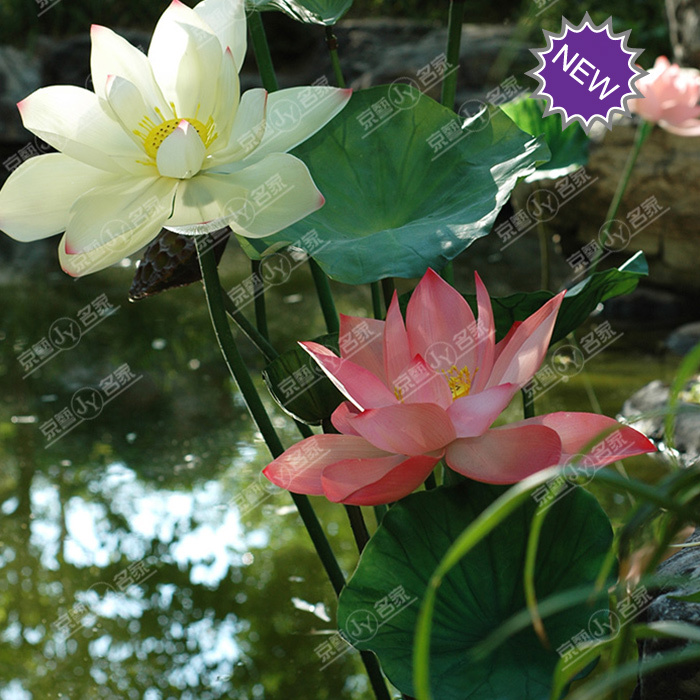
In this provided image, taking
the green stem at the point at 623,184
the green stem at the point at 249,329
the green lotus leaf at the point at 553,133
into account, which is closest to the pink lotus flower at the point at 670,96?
the green stem at the point at 623,184

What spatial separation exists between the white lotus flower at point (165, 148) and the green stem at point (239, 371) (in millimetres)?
36

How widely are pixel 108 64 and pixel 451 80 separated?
0.27m

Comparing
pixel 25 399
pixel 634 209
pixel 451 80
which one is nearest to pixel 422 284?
pixel 451 80

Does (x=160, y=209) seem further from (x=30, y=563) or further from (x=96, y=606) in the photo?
(x=30, y=563)

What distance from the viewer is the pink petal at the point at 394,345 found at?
51cm

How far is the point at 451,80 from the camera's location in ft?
2.18

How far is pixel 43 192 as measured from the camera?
0.52m

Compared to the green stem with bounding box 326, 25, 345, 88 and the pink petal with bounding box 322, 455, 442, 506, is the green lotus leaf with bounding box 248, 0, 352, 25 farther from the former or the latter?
the pink petal with bounding box 322, 455, 442, 506

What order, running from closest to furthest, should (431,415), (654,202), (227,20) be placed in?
1. (431,415)
2. (227,20)
3. (654,202)

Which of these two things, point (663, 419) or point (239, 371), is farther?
point (663, 419)

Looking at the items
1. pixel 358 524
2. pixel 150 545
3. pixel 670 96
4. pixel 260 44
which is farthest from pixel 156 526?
pixel 670 96

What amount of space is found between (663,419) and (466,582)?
49.9 inches

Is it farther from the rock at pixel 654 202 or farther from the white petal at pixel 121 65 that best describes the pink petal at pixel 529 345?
the rock at pixel 654 202

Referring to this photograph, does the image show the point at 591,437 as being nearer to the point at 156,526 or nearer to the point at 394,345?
the point at 394,345
